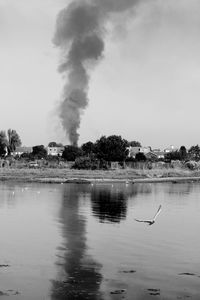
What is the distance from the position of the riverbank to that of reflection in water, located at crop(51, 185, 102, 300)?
194 ft

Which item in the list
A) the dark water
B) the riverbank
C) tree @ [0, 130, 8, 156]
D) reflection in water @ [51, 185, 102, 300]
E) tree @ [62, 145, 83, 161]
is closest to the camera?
reflection in water @ [51, 185, 102, 300]

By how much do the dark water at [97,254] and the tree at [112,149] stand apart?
277 ft

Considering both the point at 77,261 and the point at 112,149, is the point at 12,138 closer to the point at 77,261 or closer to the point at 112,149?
the point at 112,149

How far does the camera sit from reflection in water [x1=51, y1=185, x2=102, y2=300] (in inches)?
755

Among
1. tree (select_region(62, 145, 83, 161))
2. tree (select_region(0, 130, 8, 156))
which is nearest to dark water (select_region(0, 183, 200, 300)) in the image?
tree (select_region(62, 145, 83, 161))

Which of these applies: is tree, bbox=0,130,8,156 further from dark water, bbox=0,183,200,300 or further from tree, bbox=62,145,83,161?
dark water, bbox=0,183,200,300

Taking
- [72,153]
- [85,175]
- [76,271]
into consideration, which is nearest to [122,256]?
[76,271]

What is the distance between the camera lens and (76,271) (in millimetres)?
22562

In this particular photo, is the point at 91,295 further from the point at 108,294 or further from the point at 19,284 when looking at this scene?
the point at 19,284

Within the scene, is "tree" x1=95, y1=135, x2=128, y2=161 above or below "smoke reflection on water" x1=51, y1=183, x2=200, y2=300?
above

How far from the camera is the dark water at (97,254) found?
1981 centimetres

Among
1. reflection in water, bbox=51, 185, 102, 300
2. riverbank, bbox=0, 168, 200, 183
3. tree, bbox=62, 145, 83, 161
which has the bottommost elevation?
reflection in water, bbox=51, 185, 102, 300

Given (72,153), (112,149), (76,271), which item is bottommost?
(76,271)

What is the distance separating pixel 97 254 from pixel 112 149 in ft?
350
